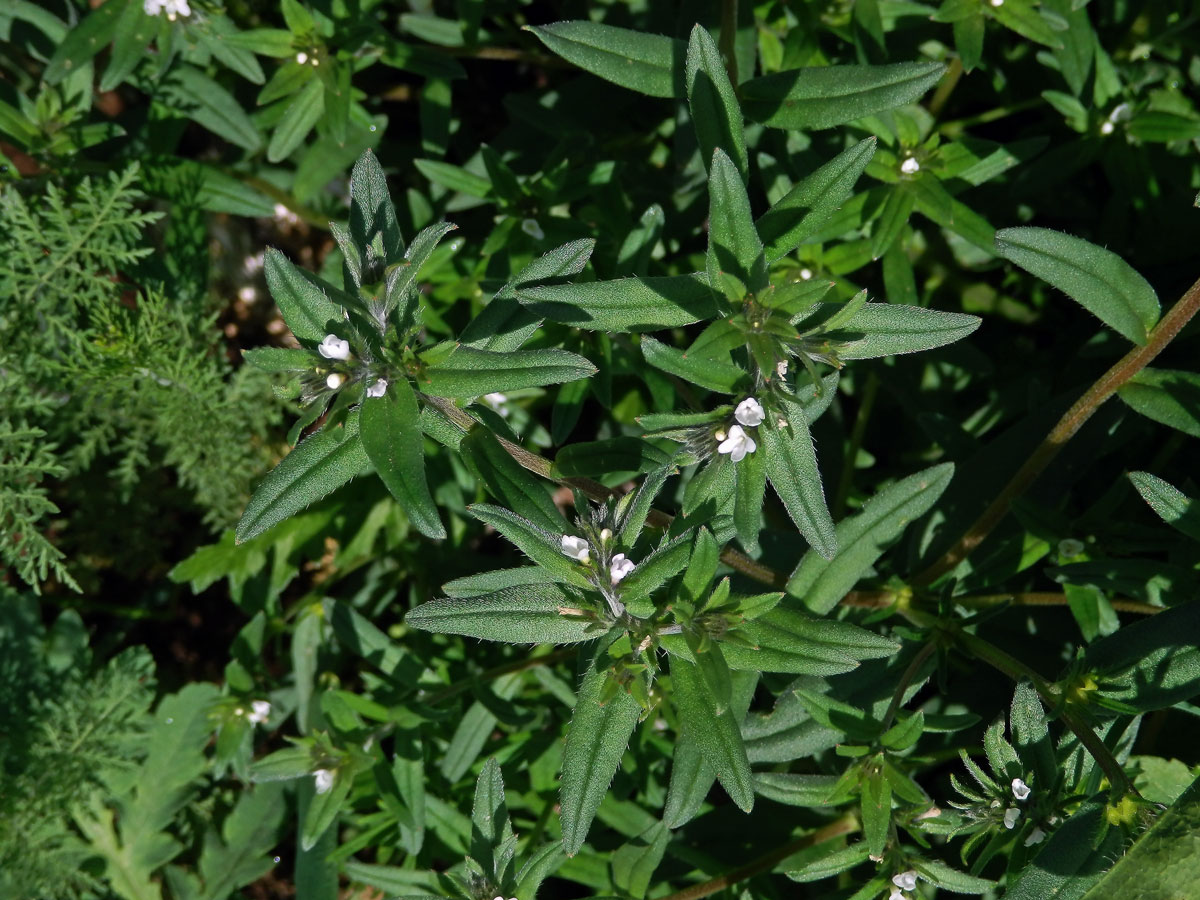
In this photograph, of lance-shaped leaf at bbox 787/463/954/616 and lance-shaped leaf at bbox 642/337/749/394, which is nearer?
lance-shaped leaf at bbox 642/337/749/394

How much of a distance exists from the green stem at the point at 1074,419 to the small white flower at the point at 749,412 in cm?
134

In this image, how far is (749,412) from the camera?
2.86m

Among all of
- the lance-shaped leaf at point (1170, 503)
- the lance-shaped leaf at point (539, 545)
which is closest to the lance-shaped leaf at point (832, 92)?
the lance-shaped leaf at point (1170, 503)

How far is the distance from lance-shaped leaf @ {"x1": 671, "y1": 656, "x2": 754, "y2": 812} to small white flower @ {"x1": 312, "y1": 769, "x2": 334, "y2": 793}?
1.86 m

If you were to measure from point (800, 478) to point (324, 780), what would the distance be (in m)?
2.44

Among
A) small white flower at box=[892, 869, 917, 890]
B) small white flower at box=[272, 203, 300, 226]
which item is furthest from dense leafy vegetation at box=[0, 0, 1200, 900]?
small white flower at box=[272, 203, 300, 226]

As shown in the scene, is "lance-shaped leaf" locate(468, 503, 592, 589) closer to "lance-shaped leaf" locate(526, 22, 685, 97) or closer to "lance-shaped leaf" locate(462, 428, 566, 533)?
"lance-shaped leaf" locate(462, 428, 566, 533)

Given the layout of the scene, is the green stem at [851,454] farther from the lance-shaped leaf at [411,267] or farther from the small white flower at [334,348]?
the small white flower at [334,348]

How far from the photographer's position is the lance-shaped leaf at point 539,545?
2.90 meters

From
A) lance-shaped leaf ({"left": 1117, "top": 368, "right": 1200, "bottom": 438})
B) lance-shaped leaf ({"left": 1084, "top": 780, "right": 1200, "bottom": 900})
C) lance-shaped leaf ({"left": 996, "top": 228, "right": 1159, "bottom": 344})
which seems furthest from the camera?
lance-shaped leaf ({"left": 1117, "top": 368, "right": 1200, "bottom": 438})

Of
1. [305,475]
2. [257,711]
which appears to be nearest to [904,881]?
[305,475]

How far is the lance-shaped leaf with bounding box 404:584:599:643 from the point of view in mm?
2914

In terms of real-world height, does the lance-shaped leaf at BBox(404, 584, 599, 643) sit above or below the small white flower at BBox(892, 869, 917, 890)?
above

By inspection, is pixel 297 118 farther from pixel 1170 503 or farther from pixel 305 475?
pixel 1170 503
